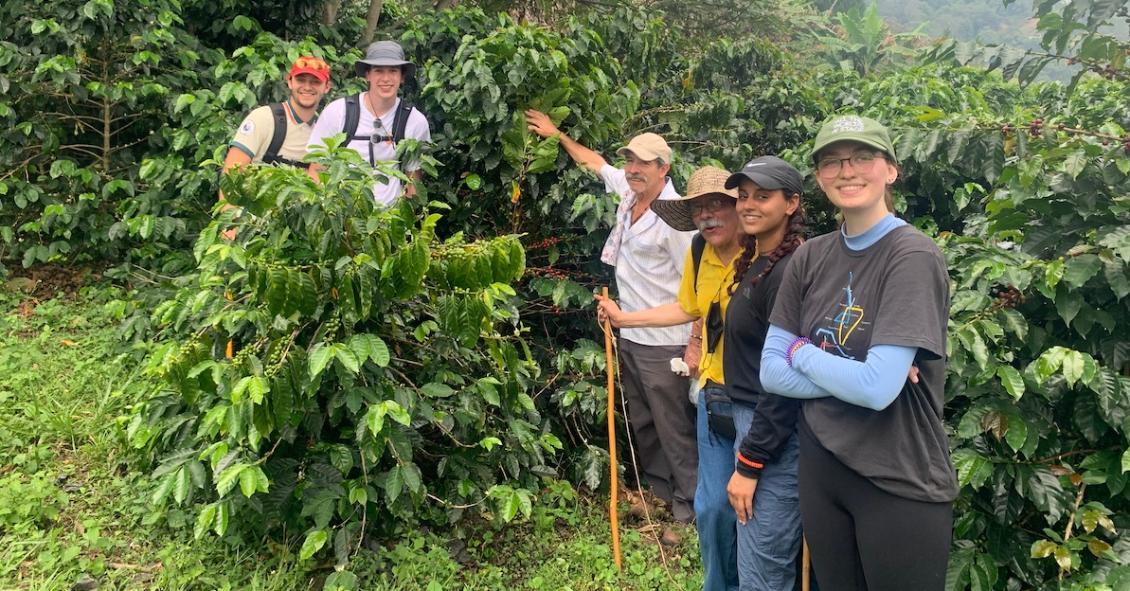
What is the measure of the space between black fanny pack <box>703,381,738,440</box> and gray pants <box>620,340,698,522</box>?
100 cm

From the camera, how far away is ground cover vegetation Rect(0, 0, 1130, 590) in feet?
9.71

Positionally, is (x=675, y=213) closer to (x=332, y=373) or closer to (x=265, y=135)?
(x=332, y=373)

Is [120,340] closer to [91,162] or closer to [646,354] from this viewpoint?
[91,162]

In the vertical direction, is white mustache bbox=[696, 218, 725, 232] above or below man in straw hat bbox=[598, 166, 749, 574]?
above

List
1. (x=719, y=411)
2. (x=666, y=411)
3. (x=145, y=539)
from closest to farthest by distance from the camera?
(x=719, y=411) < (x=145, y=539) < (x=666, y=411)

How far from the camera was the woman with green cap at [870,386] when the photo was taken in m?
1.93

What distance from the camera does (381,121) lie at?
4.21 m

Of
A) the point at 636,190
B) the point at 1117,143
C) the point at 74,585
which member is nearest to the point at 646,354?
the point at 636,190

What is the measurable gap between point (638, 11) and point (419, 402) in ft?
11.2

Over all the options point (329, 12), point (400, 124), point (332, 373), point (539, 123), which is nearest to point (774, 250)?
point (332, 373)

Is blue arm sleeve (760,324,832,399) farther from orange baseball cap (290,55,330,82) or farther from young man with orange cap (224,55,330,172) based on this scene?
orange baseball cap (290,55,330,82)

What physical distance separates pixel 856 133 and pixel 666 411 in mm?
2169

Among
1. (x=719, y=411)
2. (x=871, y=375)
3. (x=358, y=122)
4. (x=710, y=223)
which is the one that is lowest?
(x=719, y=411)

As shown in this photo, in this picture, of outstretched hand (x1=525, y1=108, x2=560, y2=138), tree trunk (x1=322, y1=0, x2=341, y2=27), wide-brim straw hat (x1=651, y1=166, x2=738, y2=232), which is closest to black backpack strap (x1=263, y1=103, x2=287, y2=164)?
outstretched hand (x1=525, y1=108, x2=560, y2=138)
